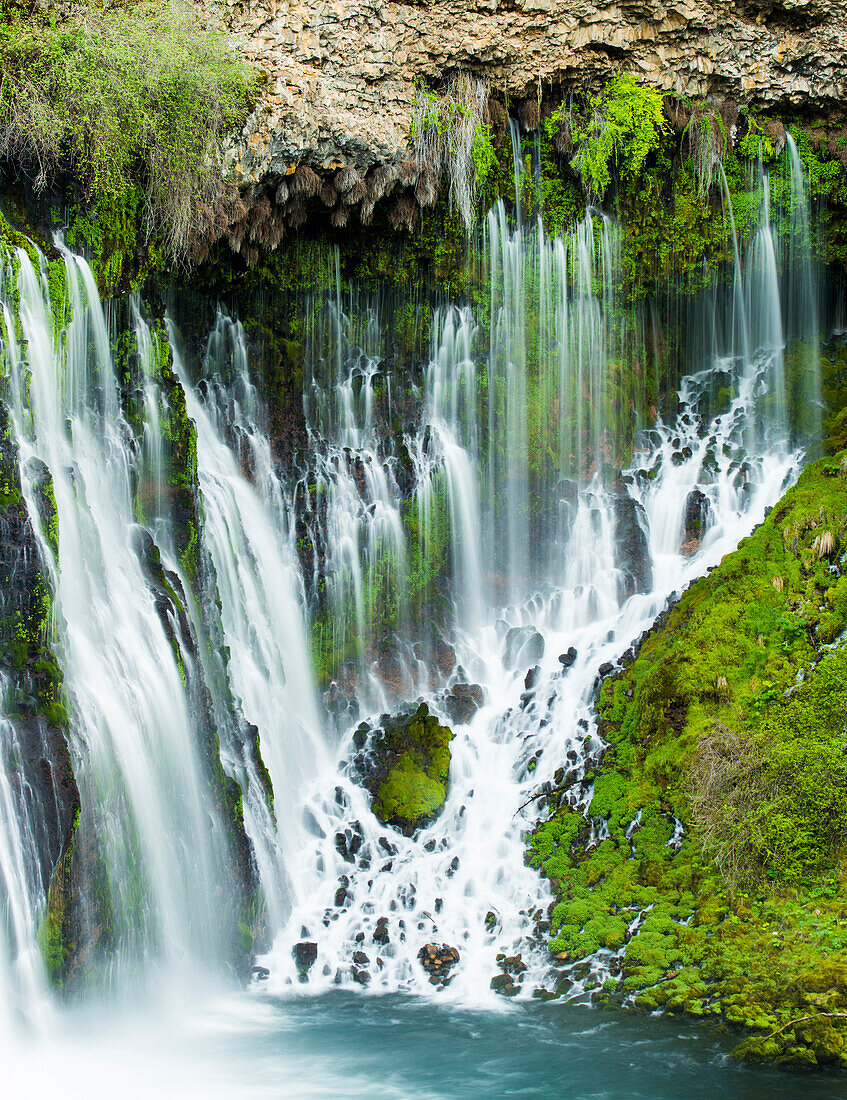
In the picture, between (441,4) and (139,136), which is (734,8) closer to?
(441,4)

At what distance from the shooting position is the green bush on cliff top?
44.3ft

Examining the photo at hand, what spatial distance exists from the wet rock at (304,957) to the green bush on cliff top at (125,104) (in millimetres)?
10081

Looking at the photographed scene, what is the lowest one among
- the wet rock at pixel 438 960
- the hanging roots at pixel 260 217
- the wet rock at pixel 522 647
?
the wet rock at pixel 438 960

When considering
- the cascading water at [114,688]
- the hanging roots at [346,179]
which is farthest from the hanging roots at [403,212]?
the cascading water at [114,688]

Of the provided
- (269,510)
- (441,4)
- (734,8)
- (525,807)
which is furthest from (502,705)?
(734,8)

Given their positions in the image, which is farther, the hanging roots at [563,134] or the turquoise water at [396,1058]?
the hanging roots at [563,134]

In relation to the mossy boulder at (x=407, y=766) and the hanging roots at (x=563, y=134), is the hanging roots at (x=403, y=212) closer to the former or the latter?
the hanging roots at (x=563, y=134)

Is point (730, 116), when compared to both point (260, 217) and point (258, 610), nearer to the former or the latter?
point (260, 217)

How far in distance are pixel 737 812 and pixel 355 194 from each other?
463 inches

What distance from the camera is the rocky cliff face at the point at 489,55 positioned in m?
16.1

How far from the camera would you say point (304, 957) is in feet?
39.0

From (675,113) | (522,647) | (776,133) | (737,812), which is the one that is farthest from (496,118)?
(737,812)

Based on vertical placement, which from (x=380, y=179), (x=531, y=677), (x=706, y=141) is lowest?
(x=531, y=677)

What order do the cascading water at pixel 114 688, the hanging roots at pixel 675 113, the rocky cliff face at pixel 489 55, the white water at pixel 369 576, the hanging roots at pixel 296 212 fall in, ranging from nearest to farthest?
the cascading water at pixel 114 688 → the white water at pixel 369 576 → the rocky cliff face at pixel 489 55 → the hanging roots at pixel 296 212 → the hanging roots at pixel 675 113
